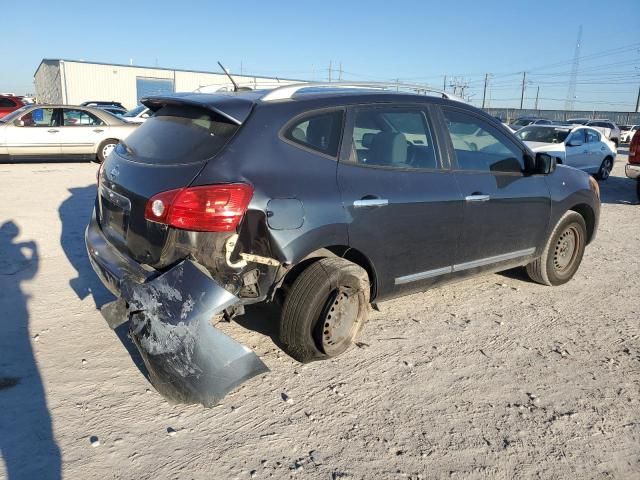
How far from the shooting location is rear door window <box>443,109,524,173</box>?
4.07 metres

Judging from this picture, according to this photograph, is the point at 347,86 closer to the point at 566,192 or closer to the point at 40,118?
the point at 566,192

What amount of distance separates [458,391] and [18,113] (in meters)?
12.5

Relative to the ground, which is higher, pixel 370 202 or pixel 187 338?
pixel 370 202

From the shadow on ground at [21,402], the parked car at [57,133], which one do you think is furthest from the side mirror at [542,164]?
the parked car at [57,133]

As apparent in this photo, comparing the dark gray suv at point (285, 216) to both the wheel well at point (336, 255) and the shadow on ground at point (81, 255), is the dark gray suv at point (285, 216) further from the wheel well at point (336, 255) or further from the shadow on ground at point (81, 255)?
the shadow on ground at point (81, 255)

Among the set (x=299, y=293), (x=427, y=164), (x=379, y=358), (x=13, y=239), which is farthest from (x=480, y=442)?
(x=13, y=239)

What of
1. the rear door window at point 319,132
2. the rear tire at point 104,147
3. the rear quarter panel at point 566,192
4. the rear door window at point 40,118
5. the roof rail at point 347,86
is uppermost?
the roof rail at point 347,86

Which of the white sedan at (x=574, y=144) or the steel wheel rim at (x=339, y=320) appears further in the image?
the white sedan at (x=574, y=144)

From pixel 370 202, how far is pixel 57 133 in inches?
442

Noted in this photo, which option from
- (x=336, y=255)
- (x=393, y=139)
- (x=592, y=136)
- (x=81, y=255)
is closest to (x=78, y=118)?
(x=81, y=255)

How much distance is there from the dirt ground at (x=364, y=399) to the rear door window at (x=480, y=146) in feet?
4.04

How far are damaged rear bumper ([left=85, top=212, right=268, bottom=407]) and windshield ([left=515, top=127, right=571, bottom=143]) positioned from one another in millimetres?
12065

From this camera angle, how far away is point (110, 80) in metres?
47.4

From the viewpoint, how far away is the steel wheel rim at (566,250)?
5066 millimetres
